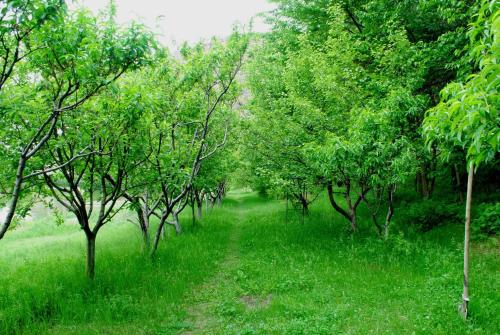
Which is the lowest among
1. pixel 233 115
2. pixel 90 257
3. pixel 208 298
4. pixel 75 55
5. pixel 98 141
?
pixel 208 298

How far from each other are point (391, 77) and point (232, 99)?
6107mm

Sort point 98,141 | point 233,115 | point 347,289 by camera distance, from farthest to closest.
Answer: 1. point 233,115
2. point 98,141
3. point 347,289

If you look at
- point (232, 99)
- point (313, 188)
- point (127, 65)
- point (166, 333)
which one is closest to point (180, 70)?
point (232, 99)

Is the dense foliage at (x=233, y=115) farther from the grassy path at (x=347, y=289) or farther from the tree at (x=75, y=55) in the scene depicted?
the grassy path at (x=347, y=289)

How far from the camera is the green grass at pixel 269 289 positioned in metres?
6.75

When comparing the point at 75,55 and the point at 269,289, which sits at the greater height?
the point at 75,55

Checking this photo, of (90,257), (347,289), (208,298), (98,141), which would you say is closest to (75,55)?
(98,141)

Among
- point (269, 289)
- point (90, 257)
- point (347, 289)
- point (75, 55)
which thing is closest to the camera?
point (75, 55)

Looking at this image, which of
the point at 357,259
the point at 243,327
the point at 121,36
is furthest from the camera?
the point at 357,259

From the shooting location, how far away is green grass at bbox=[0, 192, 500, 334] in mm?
6754

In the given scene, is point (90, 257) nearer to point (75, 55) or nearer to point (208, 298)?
point (208, 298)

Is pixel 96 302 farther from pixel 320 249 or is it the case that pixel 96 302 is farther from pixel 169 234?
pixel 169 234

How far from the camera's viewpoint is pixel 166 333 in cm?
698

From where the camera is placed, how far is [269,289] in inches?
351
